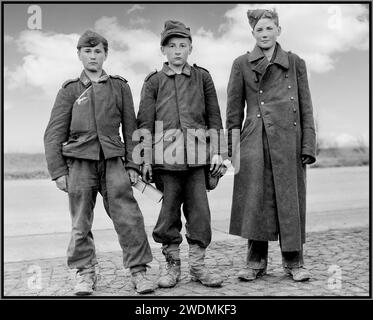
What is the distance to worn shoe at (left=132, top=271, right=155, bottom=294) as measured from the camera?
4.09 m

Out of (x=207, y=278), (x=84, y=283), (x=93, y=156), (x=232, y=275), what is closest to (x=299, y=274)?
(x=232, y=275)

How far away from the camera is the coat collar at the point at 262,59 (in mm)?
4324

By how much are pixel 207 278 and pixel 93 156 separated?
1185 millimetres

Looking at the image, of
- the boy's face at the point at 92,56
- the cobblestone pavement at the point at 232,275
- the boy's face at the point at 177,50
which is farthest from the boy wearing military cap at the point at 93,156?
the boy's face at the point at 177,50

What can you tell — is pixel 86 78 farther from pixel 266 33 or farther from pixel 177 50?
pixel 266 33

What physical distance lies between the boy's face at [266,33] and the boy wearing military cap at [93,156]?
3.43ft

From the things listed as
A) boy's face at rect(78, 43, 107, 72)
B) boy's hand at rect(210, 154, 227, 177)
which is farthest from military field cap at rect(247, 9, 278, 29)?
boy's face at rect(78, 43, 107, 72)

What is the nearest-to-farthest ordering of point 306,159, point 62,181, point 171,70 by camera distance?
1. point 62,181
2. point 171,70
3. point 306,159

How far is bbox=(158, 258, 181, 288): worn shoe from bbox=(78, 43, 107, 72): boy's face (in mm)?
1482

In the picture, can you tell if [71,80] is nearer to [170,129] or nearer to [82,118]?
[82,118]

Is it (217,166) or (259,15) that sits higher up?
(259,15)

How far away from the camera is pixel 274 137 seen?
170 inches

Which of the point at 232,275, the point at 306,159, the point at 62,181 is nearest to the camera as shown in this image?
the point at 62,181

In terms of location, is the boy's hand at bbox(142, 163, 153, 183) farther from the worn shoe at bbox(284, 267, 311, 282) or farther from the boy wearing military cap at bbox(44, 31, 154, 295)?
the worn shoe at bbox(284, 267, 311, 282)
